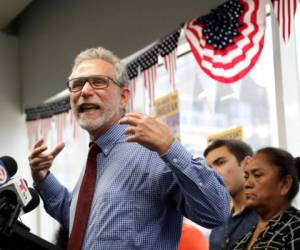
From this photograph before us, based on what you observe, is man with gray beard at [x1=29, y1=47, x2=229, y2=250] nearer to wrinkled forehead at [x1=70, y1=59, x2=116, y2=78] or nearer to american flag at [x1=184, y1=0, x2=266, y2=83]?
wrinkled forehead at [x1=70, y1=59, x2=116, y2=78]

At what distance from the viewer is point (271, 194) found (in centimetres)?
214

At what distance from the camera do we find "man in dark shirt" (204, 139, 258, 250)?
238cm

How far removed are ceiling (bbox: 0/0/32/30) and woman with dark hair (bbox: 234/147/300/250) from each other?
3046mm

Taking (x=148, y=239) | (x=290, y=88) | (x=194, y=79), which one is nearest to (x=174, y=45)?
(x=194, y=79)

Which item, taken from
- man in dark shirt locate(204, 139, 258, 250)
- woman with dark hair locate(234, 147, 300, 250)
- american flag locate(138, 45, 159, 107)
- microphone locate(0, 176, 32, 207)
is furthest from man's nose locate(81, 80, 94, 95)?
american flag locate(138, 45, 159, 107)

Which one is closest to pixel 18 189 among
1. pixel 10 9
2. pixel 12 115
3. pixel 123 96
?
pixel 123 96

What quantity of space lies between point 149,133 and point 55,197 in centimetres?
66

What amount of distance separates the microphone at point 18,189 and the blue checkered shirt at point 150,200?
24 cm

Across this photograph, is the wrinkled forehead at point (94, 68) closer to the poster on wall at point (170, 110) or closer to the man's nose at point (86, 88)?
the man's nose at point (86, 88)

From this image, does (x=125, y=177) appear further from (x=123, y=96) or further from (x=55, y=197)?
(x=55, y=197)

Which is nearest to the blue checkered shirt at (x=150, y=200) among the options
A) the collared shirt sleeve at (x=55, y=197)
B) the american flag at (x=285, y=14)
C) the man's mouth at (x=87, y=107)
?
the man's mouth at (x=87, y=107)

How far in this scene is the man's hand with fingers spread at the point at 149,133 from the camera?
135 cm

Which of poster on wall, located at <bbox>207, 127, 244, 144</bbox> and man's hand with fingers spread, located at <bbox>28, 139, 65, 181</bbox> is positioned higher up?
poster on wall, located at <bbox>207, 127, 244, 144</bbox>

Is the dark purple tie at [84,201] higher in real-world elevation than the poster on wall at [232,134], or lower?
lower
